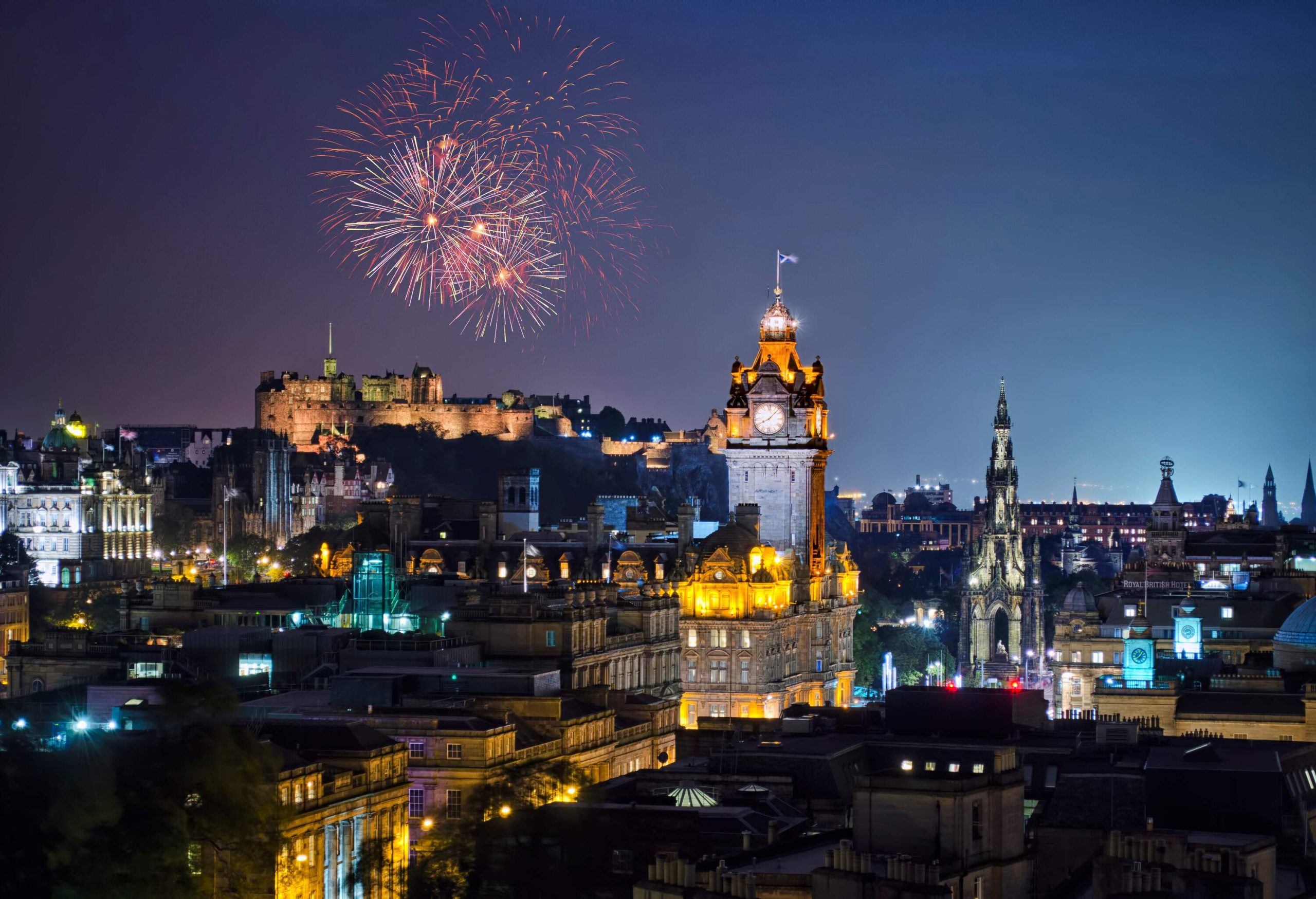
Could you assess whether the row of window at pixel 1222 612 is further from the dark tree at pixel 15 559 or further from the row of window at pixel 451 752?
the dark tree at pixel 15 559

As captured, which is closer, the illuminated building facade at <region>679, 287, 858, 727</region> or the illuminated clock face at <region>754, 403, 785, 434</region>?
the illuminated building facade at <region>679, 287, 858, 727</region>

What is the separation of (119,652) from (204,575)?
67.1m

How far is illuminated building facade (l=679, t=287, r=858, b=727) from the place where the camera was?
138m

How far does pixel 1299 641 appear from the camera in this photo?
12269 centimetres

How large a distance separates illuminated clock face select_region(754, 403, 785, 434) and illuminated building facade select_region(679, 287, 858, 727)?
6 centimetres

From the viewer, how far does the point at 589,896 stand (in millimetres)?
69625

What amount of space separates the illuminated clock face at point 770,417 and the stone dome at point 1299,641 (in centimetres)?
3535

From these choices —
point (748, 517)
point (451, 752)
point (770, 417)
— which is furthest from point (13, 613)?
point (451, 752)

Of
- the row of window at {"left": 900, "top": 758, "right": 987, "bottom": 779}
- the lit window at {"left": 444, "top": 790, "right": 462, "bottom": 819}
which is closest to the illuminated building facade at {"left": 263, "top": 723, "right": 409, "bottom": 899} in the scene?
the lit window at {"left": 444, "top": 790, "right": 462, "bottom": 819}

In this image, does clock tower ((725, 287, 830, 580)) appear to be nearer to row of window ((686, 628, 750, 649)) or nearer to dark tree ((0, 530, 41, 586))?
row of window ((686, 628, 750, 649))

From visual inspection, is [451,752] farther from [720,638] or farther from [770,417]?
[770,417]

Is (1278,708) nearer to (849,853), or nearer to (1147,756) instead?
(1147,756)

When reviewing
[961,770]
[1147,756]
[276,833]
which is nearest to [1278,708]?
[1147,756]

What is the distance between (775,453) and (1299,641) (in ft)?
123
